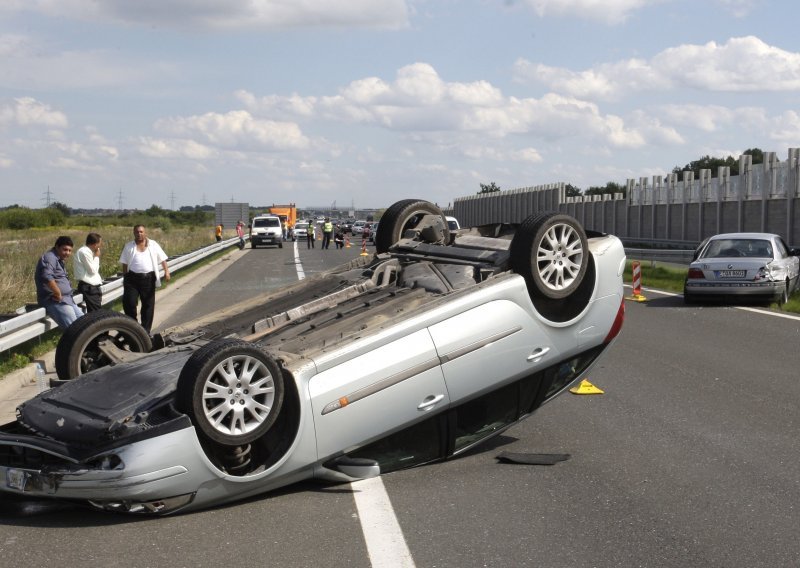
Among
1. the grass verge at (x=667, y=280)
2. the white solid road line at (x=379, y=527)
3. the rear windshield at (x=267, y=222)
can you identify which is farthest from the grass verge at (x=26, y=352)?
the rear windshield at (x=267, y=222)

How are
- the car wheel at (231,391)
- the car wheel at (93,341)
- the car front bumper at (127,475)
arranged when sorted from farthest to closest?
the car wheel at (93,341) < the car wheel at (231,391) < the car front bumper at (127,475)

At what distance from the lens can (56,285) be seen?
12328mm

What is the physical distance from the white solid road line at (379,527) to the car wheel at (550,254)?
173 centimetres

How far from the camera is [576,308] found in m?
7.52

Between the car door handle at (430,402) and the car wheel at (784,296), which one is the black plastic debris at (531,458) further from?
the car wheel at (784,296)

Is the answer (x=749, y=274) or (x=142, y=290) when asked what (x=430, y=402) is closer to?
(x=142, y=290)

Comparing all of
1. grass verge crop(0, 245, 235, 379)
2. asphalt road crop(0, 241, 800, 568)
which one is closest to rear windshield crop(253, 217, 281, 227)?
grass verge crop(0, 245, 235, 379)

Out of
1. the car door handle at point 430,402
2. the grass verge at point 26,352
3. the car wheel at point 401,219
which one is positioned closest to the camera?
the car door handle at point 430,402

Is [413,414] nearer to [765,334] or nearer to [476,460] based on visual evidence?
[476,460]

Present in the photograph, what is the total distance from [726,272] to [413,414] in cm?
1514

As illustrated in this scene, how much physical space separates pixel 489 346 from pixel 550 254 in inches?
35.4

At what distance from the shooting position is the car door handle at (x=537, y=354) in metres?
7.18

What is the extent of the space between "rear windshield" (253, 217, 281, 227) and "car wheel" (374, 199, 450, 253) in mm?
50615

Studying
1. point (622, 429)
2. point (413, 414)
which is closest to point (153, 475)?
point (413, 414)
